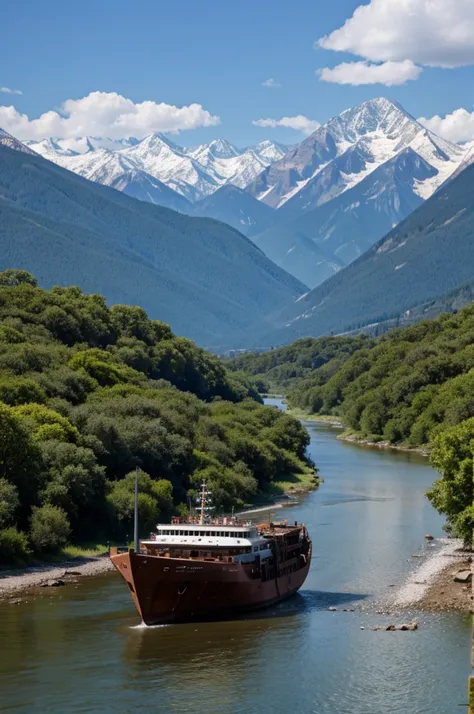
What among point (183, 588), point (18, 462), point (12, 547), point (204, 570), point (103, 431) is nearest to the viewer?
point (183, 588)

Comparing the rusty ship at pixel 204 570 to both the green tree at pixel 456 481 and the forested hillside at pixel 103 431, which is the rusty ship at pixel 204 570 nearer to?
the green tree at pixel 456 481

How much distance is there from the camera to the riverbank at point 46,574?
77.4m

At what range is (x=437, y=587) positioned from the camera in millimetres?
78625

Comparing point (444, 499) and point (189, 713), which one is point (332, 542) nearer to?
point (444, 499)

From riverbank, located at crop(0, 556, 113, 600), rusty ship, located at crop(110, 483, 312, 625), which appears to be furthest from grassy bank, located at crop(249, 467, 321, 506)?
rusty ship, located at crop(110, 483, 312, 625)

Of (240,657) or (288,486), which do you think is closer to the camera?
(240,657)

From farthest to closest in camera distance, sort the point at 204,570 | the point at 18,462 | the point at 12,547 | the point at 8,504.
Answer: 1. the point at 18,462
2. the point at 8,504
3. the point at 12,547
4. the point at 204,570

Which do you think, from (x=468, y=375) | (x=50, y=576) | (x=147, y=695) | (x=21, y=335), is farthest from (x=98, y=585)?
(x=468, y=375)

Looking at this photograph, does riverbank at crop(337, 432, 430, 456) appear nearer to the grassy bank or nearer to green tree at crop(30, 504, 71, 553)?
the grassy bank

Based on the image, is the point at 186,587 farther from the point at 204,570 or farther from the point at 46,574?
the point at 46,574

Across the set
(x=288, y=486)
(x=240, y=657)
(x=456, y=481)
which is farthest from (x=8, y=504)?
(x=288, y=486)

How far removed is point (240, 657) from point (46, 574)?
2208cm

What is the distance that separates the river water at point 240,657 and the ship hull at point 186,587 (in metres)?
1.05

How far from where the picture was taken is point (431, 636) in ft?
220
